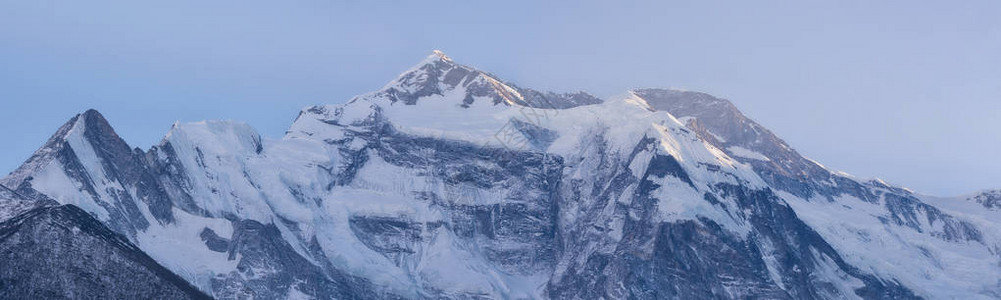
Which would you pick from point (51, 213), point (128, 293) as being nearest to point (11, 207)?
point (51, 213)

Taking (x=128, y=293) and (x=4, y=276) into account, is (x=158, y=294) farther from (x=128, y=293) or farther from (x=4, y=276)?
(x=4, y=276)

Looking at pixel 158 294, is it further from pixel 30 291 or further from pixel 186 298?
pixel 30 291

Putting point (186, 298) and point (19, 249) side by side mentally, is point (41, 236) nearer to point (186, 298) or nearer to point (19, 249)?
point (19, 249)

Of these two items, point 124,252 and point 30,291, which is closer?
point 30,291

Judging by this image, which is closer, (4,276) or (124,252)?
(4,276)

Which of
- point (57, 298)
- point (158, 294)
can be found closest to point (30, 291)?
point (57, 298)
